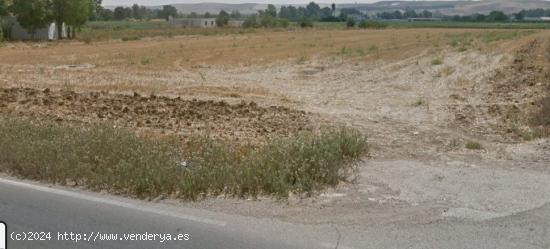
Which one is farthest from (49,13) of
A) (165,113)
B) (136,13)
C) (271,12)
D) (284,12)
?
(284,12)

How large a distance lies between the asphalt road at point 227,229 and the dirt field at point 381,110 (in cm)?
23

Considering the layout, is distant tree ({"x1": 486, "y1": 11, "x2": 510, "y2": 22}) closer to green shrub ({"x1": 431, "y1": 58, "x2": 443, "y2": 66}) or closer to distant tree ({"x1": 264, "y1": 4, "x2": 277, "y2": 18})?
distant tree ({"x1": 264, "y1": 4, "x2": 277, "y2": 18})

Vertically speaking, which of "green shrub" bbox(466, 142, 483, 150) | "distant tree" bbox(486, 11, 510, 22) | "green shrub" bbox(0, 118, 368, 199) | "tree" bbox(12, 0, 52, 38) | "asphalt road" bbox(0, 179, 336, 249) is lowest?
"asphalt road" bbox(0, 179, 336, 249)

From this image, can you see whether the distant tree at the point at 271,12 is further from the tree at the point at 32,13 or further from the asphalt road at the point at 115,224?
the asphalt road at the point at 115,224

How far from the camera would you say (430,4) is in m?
196

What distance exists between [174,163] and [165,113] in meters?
5.42

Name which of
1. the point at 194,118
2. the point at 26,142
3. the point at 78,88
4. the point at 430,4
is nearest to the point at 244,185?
the point at 26,142

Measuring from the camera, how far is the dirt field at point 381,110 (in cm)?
541

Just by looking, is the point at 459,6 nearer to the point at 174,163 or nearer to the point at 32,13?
the point at 32,13

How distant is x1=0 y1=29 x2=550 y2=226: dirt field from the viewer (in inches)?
213

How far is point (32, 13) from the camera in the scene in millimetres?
55719

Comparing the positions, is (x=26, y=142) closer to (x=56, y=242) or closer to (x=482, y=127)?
(x=56, y=242)

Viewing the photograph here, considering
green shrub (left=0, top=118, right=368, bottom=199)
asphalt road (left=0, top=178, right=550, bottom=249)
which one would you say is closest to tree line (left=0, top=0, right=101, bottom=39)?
green shrub (left=0, top=118, right=368, bottom=199)

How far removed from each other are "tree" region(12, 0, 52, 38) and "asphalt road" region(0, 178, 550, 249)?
55710 millimetres
